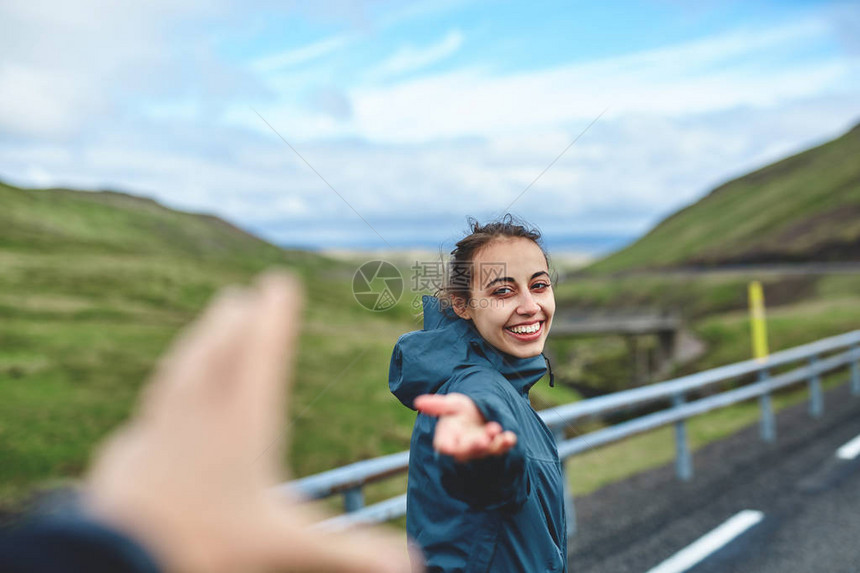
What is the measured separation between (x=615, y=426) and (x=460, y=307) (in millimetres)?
5275

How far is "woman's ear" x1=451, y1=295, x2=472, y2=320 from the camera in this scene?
2136mm

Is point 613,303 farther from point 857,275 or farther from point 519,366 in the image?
point 519,366

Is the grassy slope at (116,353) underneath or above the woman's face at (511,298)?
underneath

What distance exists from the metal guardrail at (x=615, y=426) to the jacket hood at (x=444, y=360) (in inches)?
30.5

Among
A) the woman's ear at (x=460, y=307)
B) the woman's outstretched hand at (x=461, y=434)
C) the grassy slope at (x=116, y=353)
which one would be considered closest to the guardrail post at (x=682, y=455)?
the grassy slope at (x=116, y=353)

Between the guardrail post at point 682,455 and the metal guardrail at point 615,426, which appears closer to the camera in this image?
the metal guardrail at point 615,426

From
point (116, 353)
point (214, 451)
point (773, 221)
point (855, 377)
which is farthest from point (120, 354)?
point (773, 221)

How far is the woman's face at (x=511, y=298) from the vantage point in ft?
6.74

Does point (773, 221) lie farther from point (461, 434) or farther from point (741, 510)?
point (461, 434)

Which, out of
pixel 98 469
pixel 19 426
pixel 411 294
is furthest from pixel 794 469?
pixel 19 426

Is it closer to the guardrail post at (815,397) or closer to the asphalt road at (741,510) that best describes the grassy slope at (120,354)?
the asphalt road at (741,510)

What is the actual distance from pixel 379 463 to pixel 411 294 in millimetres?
2285

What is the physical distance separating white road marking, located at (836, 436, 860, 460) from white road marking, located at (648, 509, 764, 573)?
232 cm

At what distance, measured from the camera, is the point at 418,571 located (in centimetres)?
151
